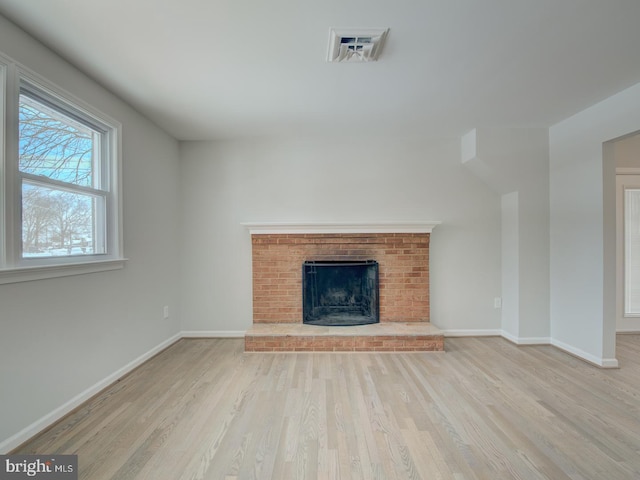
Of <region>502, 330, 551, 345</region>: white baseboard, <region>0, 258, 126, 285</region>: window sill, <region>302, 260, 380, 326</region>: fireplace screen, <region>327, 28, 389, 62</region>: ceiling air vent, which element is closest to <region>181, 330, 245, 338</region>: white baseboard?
<region>302, 260, 380, 326</region>: fireplace screen

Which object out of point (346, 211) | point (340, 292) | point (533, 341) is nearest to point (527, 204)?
point (533, 341)

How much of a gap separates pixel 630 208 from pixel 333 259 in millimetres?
3673

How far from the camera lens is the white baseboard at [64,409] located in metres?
1.59

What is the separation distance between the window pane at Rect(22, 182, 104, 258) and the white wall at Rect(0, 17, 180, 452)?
8.6 inches

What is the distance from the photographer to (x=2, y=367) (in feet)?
5.09

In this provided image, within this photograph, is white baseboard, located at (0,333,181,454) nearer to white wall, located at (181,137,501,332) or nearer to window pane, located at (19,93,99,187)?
white wall, located at (181,137,501,332)

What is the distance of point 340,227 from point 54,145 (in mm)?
2537

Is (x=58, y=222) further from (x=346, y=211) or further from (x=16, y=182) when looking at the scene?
(x=346, y=211)

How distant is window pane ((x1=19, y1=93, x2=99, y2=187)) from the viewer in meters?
1.77

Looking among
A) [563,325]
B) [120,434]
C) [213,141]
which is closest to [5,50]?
[213,141]

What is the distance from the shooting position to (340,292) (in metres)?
3.55

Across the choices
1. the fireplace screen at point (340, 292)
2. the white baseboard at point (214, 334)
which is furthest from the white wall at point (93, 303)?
the fireplace screen at point (340, 292)

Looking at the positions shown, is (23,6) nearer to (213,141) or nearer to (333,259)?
(213,141)

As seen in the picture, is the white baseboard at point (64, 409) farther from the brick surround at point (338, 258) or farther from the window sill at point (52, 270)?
the brick surround at point (338, 258)
